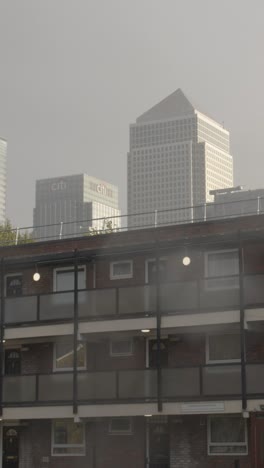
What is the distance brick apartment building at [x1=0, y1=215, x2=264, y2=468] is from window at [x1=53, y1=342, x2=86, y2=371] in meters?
0.04

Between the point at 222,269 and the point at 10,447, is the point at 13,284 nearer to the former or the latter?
the point at 10,447

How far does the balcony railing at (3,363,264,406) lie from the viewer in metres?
29.9

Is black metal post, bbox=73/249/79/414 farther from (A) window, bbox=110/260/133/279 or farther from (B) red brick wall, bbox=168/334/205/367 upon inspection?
(B) red brick wall, bbox=168/334/205/367

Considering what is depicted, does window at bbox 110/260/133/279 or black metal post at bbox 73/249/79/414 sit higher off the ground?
window at bbox 110/260/133/279

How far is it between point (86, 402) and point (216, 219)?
25.2ft

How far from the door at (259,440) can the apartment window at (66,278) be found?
857cm

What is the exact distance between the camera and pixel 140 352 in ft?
109

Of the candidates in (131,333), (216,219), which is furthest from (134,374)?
(216,219)

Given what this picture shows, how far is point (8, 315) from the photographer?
34.5 m

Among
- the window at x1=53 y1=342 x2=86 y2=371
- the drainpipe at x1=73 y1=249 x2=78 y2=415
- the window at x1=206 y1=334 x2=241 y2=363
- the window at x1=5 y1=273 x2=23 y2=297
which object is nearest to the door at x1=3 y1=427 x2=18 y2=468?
the window at x1=53 y1=342 x2=86 y2=371

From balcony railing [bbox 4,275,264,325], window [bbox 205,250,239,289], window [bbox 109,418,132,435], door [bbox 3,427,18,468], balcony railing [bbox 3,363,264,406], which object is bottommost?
door [bbox 3,427,18,468]

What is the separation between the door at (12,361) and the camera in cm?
3578

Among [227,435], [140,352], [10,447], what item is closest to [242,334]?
[227,435]

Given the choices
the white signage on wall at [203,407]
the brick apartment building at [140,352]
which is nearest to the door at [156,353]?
the brick apartment building at [140,352]
